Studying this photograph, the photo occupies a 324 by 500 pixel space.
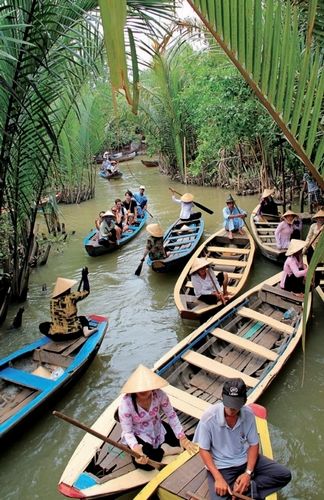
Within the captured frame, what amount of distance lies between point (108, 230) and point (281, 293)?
207 inches

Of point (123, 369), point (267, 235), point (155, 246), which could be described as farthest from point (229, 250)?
point (123, 369)

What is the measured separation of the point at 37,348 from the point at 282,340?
3.22 m

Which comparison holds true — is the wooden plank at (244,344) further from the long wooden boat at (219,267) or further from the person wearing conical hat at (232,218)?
the person wearing conical hat at (232,218)

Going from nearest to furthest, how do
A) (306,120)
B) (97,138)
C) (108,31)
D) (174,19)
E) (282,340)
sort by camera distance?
(108,31)
(306,120)
(174,19)
(282,340)
(97,138)

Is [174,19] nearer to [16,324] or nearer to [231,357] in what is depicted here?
[231,357]

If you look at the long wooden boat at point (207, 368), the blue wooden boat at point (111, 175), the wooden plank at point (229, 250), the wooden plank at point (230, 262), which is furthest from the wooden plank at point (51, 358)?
the blue wooden boat at point (111, 175)

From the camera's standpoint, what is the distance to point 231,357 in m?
5.73

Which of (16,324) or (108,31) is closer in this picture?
(108,31)

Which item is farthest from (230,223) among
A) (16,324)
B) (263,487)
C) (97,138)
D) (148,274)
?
(97,138)

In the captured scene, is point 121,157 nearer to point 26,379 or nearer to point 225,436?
point 26,379

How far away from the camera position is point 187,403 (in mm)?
4535

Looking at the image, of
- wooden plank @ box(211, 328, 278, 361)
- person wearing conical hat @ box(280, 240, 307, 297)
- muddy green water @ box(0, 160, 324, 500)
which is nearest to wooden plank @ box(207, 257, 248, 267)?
muddy green water @ box(0, 160, 324, 500)

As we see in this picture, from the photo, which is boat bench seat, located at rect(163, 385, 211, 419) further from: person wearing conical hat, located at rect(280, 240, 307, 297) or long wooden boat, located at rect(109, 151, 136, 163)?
long wooden boat, located at rect(109, 151, 136, 163)

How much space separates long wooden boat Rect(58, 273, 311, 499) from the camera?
3.67m
